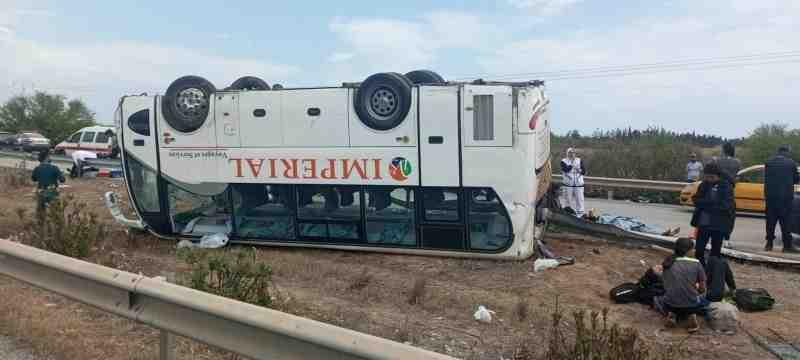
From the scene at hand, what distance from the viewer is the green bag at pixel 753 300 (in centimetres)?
690

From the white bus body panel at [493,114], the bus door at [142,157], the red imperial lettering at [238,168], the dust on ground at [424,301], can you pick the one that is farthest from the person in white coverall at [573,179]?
the bus door at [142,157]

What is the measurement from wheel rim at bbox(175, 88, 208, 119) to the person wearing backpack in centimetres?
672

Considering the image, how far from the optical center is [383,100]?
334 inches

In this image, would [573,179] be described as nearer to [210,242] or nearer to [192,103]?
[210,242]

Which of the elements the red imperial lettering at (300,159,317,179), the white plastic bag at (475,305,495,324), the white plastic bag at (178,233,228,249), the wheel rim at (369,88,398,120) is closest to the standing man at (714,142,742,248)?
the white plastic bag at (475,305,495,324)

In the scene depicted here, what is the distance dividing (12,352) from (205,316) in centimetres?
173

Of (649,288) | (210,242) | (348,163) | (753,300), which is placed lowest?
(753,300)

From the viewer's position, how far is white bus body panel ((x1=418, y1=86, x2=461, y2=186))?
830 centimetres

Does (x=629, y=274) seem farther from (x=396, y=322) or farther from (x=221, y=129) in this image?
(x=221, y=129)

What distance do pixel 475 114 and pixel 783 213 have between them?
551 cm

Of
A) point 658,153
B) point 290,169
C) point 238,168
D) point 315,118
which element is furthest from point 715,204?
point 658,153

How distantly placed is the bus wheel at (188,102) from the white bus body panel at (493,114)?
3800 mm

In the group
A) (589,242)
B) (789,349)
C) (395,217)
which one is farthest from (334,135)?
(789,349)

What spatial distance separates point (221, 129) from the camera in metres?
9.25
